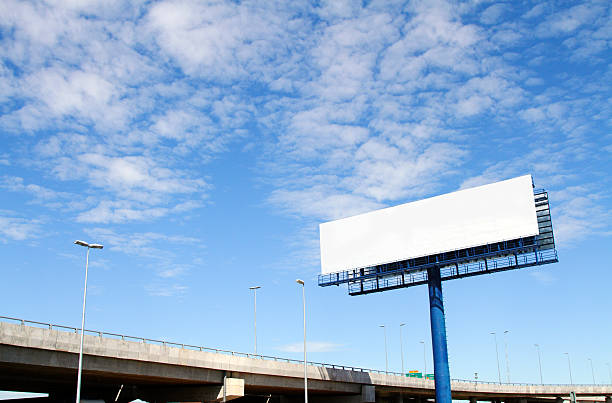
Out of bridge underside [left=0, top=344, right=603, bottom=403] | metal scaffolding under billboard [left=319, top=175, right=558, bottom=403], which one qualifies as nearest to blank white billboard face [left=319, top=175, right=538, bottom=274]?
metal scaffolding under billboard [left=319, top=175, right=558, bottom=403]

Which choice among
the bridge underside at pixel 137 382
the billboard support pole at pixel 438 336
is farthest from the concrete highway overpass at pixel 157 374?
the billboard support pole at pixel 438 336

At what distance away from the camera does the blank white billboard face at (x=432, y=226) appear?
58438mm

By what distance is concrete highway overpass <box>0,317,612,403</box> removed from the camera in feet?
120

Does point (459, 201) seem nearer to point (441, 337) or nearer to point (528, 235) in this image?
point (528, 235)

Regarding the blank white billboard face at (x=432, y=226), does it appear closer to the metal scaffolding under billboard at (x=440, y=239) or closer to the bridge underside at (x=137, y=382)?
the metal scaffolding under billboard at (x=440, y=239)

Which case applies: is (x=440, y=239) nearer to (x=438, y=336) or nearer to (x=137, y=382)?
(x=438, y=336)

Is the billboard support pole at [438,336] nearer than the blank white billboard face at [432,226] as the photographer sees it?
No

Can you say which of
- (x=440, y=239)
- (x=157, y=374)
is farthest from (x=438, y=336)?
(x=157, y=374)

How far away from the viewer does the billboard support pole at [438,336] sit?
2306 inches

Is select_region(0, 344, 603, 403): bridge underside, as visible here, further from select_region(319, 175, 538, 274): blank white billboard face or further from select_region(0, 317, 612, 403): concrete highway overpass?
select_region(319, 175, 538, 274): blank white billboard face

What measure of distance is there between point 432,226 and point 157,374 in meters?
32.1

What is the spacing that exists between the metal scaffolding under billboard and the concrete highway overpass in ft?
37.4

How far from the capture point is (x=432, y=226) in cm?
6362

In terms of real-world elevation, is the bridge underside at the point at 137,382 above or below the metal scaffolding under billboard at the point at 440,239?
below
